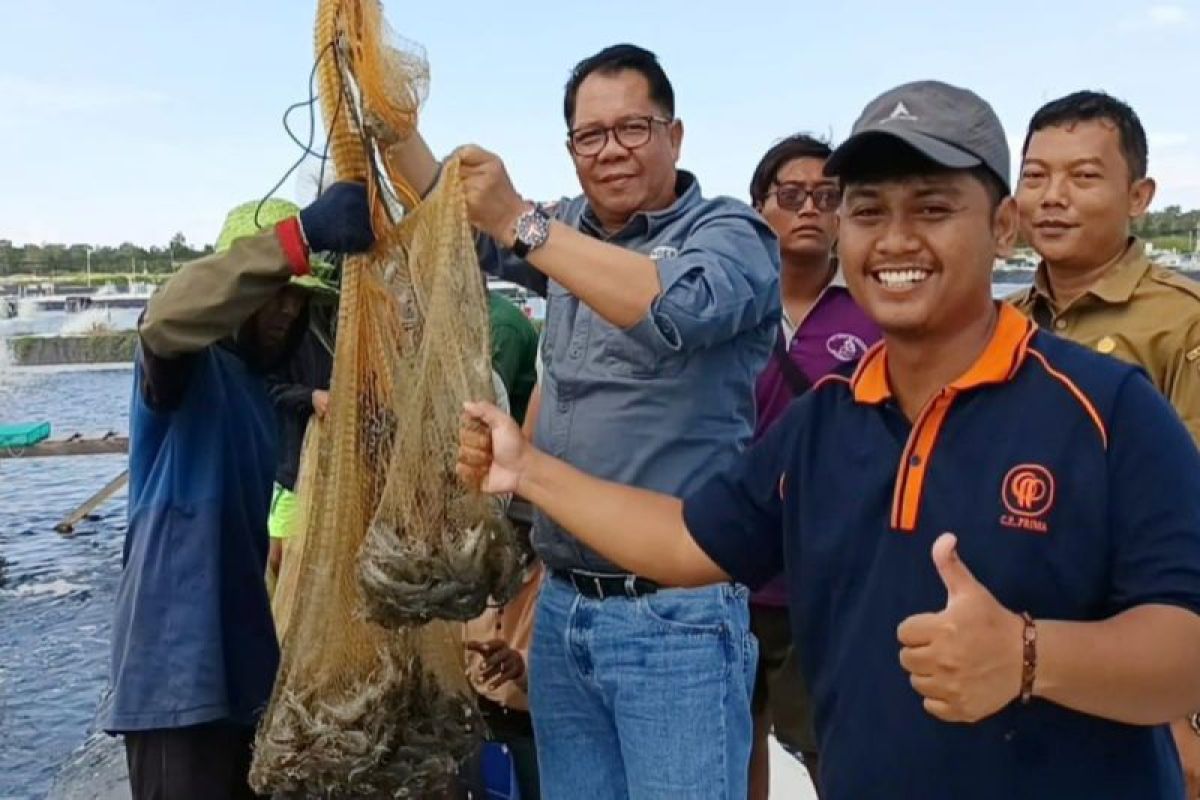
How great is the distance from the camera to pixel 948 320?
1582mm

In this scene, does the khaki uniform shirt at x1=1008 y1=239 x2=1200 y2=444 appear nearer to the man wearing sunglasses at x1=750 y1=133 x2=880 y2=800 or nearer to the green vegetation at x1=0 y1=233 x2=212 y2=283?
the man wearing sunglasses at x1=750 y1=133 x2=880 y2=800

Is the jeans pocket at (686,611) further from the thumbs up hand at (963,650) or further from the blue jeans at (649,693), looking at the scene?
the thumbs up hand at (963,650)

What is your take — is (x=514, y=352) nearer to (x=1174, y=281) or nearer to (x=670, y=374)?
(x=670, y=374)

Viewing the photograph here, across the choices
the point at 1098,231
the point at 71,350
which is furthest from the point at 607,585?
the point at 71,350

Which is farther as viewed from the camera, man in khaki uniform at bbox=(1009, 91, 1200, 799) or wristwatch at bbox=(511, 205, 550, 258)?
man in khaki uniform at bbox=(1009, 91, 1200, 799)

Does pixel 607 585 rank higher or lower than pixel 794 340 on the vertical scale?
lower

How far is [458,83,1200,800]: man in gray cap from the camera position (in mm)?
1316

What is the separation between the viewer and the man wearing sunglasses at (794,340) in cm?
350

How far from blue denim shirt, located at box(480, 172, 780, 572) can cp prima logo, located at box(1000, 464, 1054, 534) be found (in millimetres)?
890

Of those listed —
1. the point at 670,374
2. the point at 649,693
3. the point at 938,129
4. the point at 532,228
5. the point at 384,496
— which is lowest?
the point at 649,693

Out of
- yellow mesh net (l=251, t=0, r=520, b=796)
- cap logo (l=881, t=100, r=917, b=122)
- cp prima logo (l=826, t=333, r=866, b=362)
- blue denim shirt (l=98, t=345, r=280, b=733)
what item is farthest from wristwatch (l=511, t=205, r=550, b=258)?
cp prima logo (l=826, t=333, r=866, b=362)

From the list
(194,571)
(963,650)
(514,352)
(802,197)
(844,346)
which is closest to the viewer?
(963,650)

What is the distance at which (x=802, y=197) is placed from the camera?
11.9 feet

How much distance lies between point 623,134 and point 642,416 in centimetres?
69
